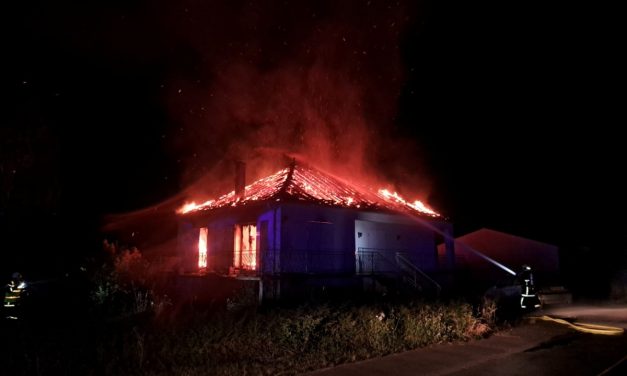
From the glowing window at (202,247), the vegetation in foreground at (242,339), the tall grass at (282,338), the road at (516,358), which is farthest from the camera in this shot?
the glowing window at (202,247)

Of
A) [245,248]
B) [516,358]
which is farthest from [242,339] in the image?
[245,248]

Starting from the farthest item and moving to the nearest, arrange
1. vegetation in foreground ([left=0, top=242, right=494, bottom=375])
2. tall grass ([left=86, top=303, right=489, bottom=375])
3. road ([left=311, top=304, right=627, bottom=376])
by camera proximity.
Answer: road ([left=311, top=304, right=627, bottom=376]) → tall grass ([left=86, top=303, right=489, bottom=375]) → vegetation in foreground ([left=0, top=242, right=494, bottom=375])

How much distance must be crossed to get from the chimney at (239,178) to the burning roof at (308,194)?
206 mm

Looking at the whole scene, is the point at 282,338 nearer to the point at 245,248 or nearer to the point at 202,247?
the point at 245,248

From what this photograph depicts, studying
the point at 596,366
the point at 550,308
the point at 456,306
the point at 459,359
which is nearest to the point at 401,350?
the point at 459,359

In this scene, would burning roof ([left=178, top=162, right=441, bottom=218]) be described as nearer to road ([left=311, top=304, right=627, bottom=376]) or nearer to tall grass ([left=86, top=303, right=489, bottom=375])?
tall grass ([left=86, top=303, right=489, bottom=375])

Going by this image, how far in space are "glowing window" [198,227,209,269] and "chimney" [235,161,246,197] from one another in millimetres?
3326

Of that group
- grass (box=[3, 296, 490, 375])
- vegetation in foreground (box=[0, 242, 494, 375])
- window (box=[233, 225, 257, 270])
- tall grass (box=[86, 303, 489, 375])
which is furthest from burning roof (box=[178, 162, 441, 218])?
tall grass (box=[86, 303, 489, 375])

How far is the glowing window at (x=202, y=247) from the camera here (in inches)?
827

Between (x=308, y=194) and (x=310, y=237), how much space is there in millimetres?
1681

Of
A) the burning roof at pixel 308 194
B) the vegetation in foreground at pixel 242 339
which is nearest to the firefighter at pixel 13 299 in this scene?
the vegetation in foreground at pixel 242 339

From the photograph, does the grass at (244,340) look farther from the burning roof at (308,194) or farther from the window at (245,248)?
the window at (245,248)

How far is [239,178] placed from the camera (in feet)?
64.3

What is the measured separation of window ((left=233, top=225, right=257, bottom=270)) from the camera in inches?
720
